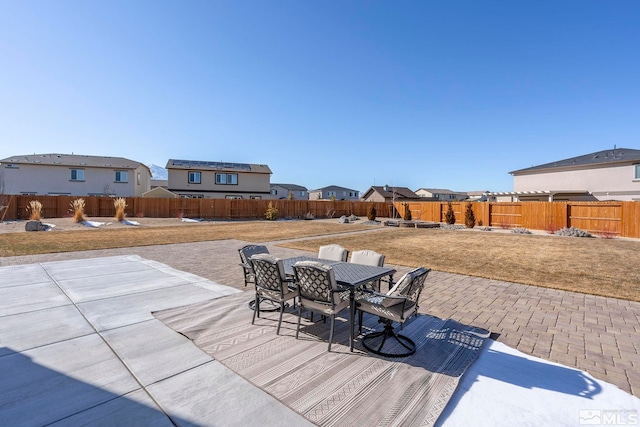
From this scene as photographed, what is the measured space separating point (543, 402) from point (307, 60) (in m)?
18.8

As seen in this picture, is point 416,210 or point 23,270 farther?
point 416,210

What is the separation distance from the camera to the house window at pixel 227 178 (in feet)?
128

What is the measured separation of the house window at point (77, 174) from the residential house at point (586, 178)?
48124 millimetres

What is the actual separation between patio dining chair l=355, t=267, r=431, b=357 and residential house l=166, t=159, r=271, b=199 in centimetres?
3801

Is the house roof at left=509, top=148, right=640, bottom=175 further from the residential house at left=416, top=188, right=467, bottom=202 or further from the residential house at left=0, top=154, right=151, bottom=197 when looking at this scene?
the residential house at left=0, top=154, right=151, bottom=197

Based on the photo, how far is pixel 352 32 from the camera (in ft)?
48.1

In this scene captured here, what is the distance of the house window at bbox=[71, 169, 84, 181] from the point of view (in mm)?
31578

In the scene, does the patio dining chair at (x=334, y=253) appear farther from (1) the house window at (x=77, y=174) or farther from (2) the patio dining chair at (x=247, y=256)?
(1) the house window at (x=77, y=174)

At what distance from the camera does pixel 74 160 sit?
106ft

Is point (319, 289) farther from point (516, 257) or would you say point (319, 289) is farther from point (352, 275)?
point (516, 257)

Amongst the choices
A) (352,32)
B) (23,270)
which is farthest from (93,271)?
(352,32)

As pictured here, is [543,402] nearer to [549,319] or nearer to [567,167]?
[549,319]

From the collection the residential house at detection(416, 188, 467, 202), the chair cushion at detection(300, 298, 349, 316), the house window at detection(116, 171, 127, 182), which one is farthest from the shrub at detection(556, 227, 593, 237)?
the residential house at detection(416, 188, 467, 202)

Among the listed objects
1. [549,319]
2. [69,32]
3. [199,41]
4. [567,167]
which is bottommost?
[549,319]
